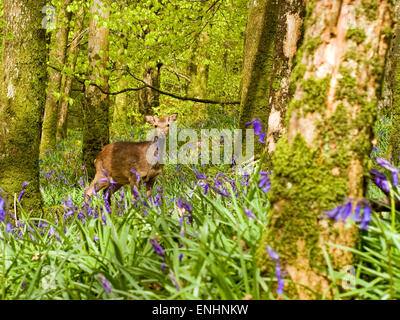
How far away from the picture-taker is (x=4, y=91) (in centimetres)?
611

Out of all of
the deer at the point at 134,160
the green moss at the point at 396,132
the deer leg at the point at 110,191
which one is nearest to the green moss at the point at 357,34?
the deer leg at the point at 110,191

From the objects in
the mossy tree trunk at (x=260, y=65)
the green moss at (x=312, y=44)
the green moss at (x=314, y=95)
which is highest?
the mossy tree trunk at (x=260, y=65)

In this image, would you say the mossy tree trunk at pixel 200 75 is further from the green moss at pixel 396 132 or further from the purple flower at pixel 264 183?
the purple flower at pixel 264 183

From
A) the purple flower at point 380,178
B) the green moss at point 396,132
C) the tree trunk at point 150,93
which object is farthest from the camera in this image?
the tree trunk at point 150,93

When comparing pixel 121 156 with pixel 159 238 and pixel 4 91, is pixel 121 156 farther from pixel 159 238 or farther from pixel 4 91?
pixel 159 238

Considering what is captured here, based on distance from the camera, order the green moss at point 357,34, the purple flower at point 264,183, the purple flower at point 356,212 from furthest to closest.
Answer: the purple flower at point 264,183 < the green moss at point 357,34 < the purple flower at point 356,212

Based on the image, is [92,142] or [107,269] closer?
[107,269]

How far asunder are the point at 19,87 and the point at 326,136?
17.1 feet

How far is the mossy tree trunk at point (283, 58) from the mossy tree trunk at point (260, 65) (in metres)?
1.69

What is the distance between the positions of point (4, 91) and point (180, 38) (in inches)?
329

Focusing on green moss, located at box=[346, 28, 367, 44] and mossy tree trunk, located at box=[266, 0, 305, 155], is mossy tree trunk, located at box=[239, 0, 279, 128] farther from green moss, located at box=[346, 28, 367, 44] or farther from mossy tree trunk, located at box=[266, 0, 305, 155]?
green moss, located at box=[346, 28, 367, 44]

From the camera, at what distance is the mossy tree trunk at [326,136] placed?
2.05 metres

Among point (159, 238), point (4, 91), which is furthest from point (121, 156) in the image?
point (159, 238)
